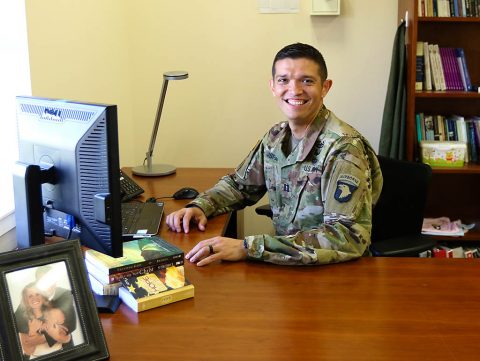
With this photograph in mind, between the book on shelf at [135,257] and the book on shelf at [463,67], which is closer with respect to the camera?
the book on shelf at [135,257]

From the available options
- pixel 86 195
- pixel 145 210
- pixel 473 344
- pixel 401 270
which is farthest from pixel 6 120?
pixel 473 344

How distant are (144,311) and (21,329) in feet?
1.12

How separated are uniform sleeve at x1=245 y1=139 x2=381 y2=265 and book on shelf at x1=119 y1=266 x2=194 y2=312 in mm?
287

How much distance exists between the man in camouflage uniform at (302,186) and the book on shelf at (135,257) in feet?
0.52

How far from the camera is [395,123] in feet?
10.1

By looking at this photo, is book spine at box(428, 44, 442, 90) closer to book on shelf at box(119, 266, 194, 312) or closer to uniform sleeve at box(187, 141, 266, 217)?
uniform sleeve at box(187, 141, 266, 217)

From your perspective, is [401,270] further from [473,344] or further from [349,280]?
[473,344]

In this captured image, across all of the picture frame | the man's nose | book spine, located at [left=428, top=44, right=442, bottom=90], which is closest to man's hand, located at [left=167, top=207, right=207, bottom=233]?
the man's nose

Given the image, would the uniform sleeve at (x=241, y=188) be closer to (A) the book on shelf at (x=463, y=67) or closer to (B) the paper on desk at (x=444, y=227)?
(B) the paper on desk at (x=444, y=227)

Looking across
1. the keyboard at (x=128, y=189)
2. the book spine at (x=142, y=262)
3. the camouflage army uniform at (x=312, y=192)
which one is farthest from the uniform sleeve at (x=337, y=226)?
the keyboard at (x=128, y=189)

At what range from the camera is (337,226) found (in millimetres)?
1762

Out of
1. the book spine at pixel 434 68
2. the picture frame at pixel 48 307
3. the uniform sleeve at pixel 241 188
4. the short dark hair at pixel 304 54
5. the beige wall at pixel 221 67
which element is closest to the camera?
the picture frame at pixel 48 307

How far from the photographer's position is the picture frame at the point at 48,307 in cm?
111

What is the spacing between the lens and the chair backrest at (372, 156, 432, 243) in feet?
7.48
